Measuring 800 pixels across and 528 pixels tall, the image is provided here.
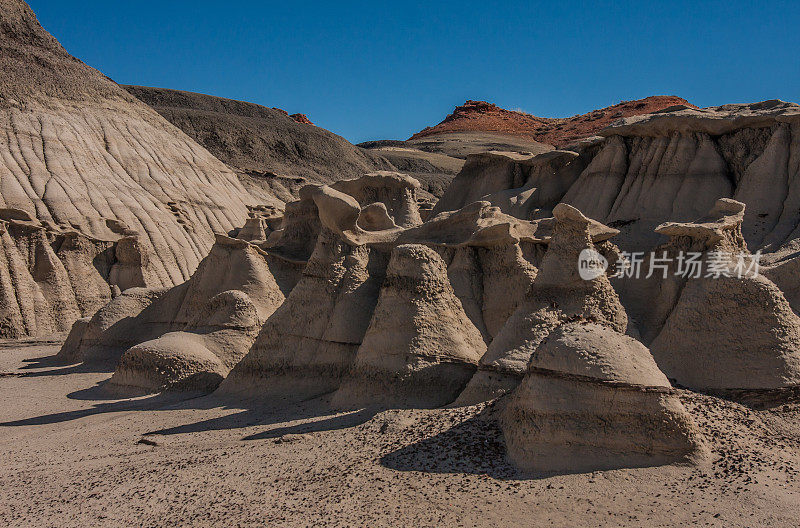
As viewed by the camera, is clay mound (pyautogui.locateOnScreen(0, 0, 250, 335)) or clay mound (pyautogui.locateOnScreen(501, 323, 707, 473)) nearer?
clay mound (pyautogui.locateOnScreen(501, 323, 707, 473))

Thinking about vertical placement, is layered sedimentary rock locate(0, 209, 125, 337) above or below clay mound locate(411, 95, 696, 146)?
below

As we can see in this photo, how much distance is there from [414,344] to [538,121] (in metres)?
84.1

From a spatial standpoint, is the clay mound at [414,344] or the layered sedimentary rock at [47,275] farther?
the layered sedimentary rock at [47,275]

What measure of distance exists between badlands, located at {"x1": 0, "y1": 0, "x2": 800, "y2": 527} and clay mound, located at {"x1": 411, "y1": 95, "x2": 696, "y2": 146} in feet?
A: 175

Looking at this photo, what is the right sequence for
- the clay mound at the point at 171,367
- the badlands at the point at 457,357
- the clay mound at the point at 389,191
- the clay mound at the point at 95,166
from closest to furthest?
the badlands at the point at 457,357 < the clay mound at the point at 171,367 < the clay mound at the point at 389,191 < the clay mound at the point at 95,166

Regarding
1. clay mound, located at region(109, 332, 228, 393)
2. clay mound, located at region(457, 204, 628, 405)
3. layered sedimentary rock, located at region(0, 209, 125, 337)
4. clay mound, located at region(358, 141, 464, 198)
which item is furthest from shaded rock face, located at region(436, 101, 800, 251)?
clay mound, located at region(358, 141, 464, 198)

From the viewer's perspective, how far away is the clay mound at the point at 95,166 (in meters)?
22.4

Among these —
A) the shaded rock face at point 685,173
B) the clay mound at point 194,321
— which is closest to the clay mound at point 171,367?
the clay mound at point 194,321

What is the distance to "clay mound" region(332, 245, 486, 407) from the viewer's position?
7.29 metres

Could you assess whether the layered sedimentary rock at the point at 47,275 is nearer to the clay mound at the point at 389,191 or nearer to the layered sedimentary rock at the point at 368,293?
the clay mound at the point at 389,191

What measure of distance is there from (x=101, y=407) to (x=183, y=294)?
4.21m

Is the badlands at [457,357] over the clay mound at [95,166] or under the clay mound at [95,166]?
under

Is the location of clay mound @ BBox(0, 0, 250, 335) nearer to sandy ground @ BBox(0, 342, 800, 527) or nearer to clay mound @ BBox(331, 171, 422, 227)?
clay mound @ BBox(331, 171, 422, 227)

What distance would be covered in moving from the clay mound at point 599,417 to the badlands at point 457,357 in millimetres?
16
